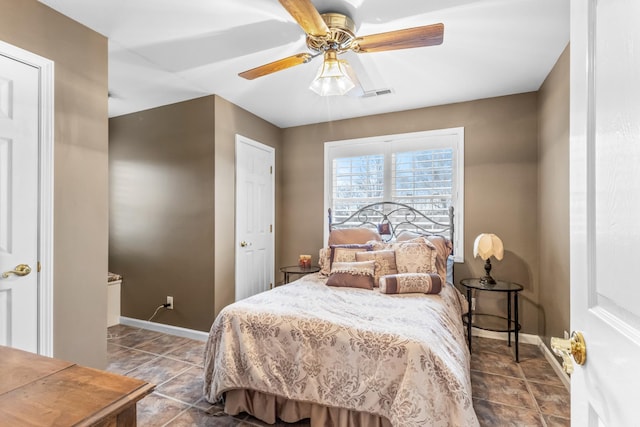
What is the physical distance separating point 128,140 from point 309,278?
9.22 feet

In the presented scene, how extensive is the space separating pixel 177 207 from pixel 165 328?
53.9 inches

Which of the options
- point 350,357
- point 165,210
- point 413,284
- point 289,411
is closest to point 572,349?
point 350,357

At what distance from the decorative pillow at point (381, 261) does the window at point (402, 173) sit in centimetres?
89

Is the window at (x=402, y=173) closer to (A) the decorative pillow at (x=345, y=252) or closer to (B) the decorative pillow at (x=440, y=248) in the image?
(B) the decorative pillow at (x=440, y=248)

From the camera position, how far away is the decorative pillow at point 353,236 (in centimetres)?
353

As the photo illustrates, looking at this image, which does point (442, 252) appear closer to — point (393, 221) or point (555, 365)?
point (393, 221)

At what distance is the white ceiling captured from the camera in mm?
1955

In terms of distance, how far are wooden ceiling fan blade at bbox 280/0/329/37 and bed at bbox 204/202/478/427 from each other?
1.68m

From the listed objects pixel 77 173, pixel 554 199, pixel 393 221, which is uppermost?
pixel 77 173

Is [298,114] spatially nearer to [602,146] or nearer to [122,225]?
[122,225]

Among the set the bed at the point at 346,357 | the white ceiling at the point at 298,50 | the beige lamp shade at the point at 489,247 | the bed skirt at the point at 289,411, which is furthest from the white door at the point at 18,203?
the beige lamp shade at the point at 489,247

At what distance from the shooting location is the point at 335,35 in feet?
6.29

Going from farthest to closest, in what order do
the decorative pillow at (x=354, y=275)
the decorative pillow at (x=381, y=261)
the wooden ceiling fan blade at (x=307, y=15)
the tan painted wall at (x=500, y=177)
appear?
the tan painted wall at (x=500, y=177) → the decorative pillow at (x=381, y=261) → the decorative pillow at (x=354, y=275) → the wooden ceiling fan blade at (x=307, y=15)

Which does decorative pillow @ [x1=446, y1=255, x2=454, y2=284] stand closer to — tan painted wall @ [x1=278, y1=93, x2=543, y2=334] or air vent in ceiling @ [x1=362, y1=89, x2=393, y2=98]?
tan painted wall @ [x1=278, y1=93, x2=543, y2=334]
